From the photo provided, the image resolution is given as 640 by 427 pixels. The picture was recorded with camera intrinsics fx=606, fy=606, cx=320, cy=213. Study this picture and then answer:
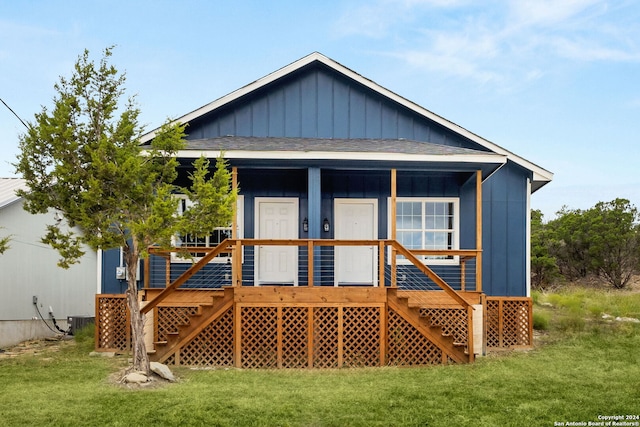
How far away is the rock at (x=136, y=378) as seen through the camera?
857 cm

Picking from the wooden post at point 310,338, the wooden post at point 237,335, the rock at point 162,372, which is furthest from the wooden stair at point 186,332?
the wooden post at point 310,338

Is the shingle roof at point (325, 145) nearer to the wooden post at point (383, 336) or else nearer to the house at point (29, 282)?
the wooden post at point (383, 336)

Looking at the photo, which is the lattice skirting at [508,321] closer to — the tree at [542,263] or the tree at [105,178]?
the tree at [105,178]

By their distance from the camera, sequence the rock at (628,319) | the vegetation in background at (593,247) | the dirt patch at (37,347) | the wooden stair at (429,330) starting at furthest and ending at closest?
the vegetation in background at (593,247), the rock at (628,319), the dirt patch at (37,347), the wooden stair at (429,330)

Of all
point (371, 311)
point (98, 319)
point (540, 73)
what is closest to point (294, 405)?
point (371, 311)

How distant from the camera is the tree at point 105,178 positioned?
27.4ft

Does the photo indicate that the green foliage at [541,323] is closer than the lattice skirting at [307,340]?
No

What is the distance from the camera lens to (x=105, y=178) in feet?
27.7

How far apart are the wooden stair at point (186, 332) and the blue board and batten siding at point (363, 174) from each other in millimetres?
3042

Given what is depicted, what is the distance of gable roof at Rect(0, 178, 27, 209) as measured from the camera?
14.7 m

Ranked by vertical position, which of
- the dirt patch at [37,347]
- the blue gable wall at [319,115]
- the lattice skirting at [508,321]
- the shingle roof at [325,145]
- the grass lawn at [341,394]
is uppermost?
the blue gable wall at [319,115]

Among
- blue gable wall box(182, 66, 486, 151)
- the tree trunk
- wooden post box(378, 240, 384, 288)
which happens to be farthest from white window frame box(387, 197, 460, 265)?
the tree trunk

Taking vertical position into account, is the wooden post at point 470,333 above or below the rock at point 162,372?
above

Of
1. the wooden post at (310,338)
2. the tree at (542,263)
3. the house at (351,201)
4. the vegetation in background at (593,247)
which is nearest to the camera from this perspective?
the wooden post at (310,338)
